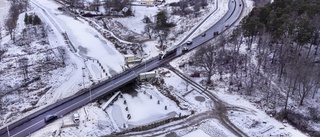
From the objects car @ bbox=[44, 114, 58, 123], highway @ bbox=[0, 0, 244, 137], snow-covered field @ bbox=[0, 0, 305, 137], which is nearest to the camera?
highway @ bbox=[0, 0, 244, 137]

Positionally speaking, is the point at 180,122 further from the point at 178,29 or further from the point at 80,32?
the point at 80,32

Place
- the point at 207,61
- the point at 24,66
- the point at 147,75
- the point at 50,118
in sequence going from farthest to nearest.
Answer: the point at 24,66
the point at 147,75
the point at 207,61
the point at 50,118

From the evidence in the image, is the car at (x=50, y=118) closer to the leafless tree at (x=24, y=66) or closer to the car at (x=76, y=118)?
the car at (x=76, y=118)

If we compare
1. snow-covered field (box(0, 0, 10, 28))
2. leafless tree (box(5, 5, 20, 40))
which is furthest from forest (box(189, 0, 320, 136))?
snow-covered field (box(0, 0, 10, 28))

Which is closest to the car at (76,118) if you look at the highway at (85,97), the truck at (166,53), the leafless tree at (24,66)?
the highway at (85,97)

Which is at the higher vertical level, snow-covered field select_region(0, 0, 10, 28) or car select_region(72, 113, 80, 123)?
snow-covered field select_region(0, 0, 10, 28)

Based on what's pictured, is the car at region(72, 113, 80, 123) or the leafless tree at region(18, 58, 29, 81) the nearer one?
the car at region(72, 113, 80, 123)

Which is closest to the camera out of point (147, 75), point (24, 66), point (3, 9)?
point (147, 75)

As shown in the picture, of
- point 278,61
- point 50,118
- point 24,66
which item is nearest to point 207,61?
point 278,61

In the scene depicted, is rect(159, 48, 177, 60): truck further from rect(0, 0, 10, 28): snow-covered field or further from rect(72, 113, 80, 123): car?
rect(0, 0, 10, 28): snow-covered field

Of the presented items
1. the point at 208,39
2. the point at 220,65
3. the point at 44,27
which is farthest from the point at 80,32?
the point at 220,65

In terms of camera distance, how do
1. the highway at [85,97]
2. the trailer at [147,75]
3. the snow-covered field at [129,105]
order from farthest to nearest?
the trailer at [147,75] < the snow-covered field at [129,105] < the highway at [85,97]

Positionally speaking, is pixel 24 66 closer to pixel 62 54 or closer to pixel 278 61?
pixel 62 54
